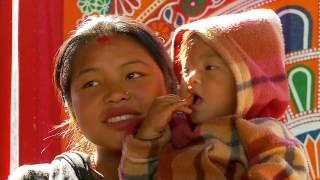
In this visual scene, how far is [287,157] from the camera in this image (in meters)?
1.12

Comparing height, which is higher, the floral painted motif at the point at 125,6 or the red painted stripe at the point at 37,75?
the floral painted motif at the point at 125,6

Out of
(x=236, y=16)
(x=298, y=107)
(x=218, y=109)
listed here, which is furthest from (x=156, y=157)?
(x=298, y=107)

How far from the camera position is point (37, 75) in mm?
1915

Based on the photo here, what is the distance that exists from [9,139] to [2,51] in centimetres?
25

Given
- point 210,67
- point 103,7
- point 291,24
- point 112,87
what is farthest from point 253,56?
point 103,7

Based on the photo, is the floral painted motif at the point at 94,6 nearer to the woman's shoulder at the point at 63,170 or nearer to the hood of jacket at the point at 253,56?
the woman's shoulder at the point at 63,170

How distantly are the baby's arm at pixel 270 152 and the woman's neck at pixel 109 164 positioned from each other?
333 mm

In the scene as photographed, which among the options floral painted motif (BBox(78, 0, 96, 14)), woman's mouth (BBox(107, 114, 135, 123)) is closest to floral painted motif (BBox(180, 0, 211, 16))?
floral painted motif (BBox(78, 0, 96, 14))

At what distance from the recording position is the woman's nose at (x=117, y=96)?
4.13 feet

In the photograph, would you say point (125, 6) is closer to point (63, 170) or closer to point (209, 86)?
point (63, 170)

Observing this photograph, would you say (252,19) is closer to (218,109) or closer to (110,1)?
(218,109)

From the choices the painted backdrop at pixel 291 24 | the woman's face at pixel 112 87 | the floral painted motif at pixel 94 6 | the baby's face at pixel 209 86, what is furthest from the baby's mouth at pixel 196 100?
the floral painted motif at pixel 94 6

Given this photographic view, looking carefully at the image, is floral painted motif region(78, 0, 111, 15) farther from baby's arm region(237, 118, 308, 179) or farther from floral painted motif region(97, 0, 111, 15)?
baby's arm region(237, 118, 308, 179)

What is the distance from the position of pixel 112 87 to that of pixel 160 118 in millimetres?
153
